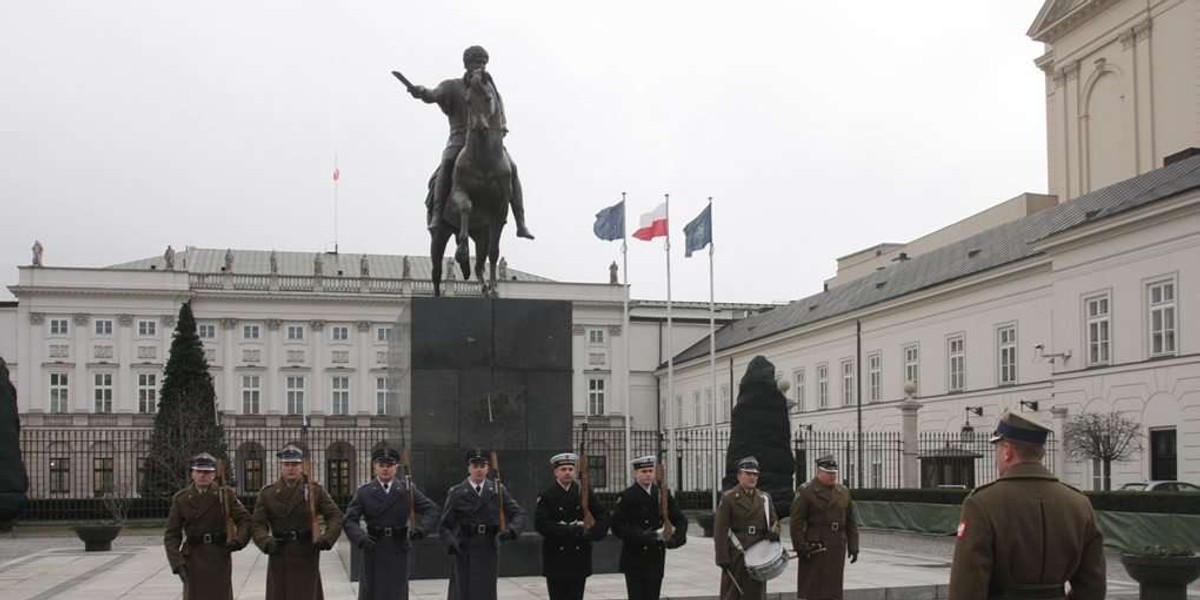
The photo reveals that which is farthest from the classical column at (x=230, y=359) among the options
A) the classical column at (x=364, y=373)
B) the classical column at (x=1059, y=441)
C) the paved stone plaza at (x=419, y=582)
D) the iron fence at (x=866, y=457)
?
the classical column at (x=1059, y=441)

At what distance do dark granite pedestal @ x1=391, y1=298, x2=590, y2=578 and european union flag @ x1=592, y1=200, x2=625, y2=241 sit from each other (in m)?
24.1

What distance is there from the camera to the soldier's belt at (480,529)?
457 inches

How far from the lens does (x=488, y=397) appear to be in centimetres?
1588

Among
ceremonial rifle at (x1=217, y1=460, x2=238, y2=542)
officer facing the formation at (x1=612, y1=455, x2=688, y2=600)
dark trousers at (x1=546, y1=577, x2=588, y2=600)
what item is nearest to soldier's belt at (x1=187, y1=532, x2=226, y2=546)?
ceremonial rifle at (x1=217, y1=460, x2=238, y2=542)

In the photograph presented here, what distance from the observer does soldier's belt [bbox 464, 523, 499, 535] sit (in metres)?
11.6

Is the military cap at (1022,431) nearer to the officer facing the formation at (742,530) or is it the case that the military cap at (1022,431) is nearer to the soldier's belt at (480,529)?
the officer facing the formation at (742,530)

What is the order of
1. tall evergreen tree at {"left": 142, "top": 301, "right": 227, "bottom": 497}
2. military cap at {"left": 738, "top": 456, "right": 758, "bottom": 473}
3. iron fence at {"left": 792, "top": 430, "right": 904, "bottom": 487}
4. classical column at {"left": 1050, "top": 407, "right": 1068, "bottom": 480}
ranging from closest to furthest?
military cap at {"left": 738, "top": 456, "right": 758, "bottom": 473} < classical column at {"left": 1050, "top": 407, "right": 1068, "bottom": 480} < tall evergreen tree at {"left": 142, "top": 301, "right": 227, "bottom": 497} < iron fence at {"left": 792, "top": 430, "right": 904, "bottom": 487}

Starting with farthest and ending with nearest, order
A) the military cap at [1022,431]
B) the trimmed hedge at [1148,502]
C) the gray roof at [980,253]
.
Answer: the gray roof at [980,253] → the trimmed hedge at [1148,502] → the military cap at [1022,431]

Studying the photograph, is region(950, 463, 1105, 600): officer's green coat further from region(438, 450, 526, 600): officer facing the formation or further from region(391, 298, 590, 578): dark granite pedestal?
region(391, 298, 590, 578): dark granite pedestal

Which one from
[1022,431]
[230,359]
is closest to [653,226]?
[1022,431]

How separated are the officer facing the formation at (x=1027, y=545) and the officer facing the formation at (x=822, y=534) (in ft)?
22.7

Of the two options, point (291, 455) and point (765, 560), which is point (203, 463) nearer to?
point (291, 455)

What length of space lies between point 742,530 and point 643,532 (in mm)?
923

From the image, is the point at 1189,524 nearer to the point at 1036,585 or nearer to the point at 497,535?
the point at 497,535
